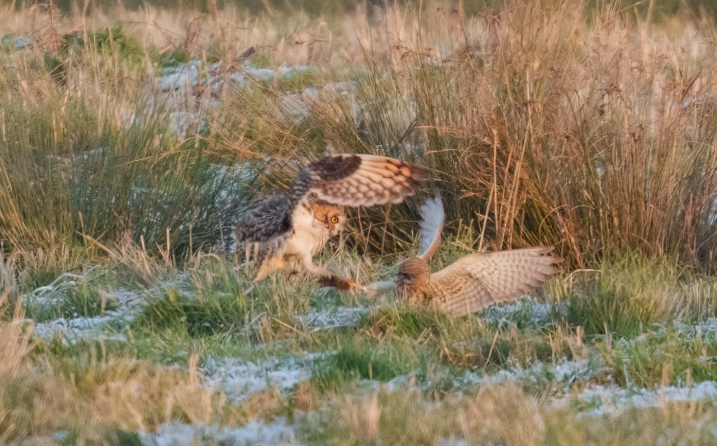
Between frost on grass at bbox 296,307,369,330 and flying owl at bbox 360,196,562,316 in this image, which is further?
flying owl at bbox 360,196,562,316

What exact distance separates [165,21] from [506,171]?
30.3ft

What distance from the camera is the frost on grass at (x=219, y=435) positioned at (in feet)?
10.9

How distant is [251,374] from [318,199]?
146cm

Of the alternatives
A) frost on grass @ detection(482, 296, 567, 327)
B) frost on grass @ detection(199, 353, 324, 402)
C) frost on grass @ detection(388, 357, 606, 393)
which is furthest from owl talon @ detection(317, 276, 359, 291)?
frost on grass @ detection(388, 357, 606, 393)

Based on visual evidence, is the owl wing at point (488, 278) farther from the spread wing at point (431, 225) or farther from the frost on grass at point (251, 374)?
the frost on grass at point (251, 374)

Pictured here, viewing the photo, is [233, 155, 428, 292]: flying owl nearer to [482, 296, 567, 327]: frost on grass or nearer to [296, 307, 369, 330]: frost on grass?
[296, 307, 369, 330]: frost on grass

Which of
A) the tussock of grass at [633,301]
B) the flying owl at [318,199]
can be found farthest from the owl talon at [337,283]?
the tussock of grass at [633,301]

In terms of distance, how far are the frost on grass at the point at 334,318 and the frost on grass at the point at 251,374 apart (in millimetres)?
457

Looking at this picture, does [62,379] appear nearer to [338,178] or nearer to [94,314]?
[94,314]

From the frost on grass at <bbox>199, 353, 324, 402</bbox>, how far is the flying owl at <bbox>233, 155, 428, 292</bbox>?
101 centimetres

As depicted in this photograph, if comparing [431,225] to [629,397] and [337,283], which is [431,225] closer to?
[337,283]

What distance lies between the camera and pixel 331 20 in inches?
619

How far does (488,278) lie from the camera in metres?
5.04

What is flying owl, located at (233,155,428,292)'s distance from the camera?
5211 mm
